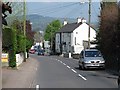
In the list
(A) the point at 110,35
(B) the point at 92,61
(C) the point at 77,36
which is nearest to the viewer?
(B) the point at 92,61

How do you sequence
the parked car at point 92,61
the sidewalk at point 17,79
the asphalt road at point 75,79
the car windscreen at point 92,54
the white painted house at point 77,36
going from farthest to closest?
the white painted house at point 77,36, the car windscreen at point 92,54, the parked car at point 92,61, the sidewalk at point 17,79, the asphalt road at point 75,79

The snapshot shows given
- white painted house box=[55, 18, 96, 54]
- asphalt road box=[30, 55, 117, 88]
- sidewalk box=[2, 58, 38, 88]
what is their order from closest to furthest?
asphalt road box=[30, 55, 117, 88] → sidewalk box=[2, 58, 38, 88] → white painted house box=[55, 18, 96, 54]

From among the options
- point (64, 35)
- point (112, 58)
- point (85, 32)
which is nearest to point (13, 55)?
point (112, 58)

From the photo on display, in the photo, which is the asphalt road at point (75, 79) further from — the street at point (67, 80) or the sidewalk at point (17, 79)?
the sidewalk at point (17, 79)

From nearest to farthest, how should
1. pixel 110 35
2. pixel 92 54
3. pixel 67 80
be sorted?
pixel 67 80 < pixel 92 54 < pixel 110 35

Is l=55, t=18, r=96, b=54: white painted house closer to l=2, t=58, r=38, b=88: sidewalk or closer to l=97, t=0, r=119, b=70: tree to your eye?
l=97, t=0, r=119, b=70: tree

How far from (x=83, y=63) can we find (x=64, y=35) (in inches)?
3117

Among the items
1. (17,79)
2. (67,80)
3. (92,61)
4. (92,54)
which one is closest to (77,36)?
(92,54)

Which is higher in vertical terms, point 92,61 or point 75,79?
point 92,61

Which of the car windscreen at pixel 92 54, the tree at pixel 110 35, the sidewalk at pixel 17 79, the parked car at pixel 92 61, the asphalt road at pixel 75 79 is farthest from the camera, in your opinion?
the tree at pixel 110 35

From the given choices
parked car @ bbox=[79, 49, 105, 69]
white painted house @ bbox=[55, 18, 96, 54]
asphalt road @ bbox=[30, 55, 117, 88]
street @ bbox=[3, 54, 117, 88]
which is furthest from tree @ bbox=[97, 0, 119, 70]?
white painted house @ bbox=[55, 18, 96, 54]

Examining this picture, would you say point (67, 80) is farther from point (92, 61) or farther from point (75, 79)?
point (92, 61)

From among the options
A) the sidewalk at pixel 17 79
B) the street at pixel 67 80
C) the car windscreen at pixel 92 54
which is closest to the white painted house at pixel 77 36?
the car windscreen at pixel 92 54

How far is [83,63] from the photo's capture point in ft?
107
